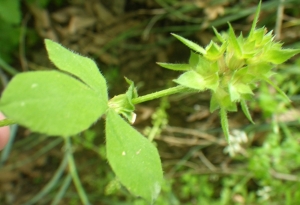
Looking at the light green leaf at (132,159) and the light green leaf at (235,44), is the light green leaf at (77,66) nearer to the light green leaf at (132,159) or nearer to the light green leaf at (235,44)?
the light green leaf at (132,159)

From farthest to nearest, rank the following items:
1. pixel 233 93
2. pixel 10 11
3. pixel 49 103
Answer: pixel 10 11 → pixel 233 93 → pixel 49 103

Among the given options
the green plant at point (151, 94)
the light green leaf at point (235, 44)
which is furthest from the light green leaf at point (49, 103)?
the light green leaf at point (235, 44)

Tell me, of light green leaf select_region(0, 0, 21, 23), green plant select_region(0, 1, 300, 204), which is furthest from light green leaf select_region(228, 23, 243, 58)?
light green leaf select_region(0, 0, 21, 23)

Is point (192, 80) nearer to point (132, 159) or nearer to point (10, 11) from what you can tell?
point (132, 159)

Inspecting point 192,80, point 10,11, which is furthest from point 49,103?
point 10,11

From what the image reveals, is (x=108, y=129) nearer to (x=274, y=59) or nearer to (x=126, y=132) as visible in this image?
(x=126, y=132)

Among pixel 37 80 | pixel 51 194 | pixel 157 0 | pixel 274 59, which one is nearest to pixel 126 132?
pixel 37 80

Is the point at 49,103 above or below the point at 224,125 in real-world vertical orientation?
above
